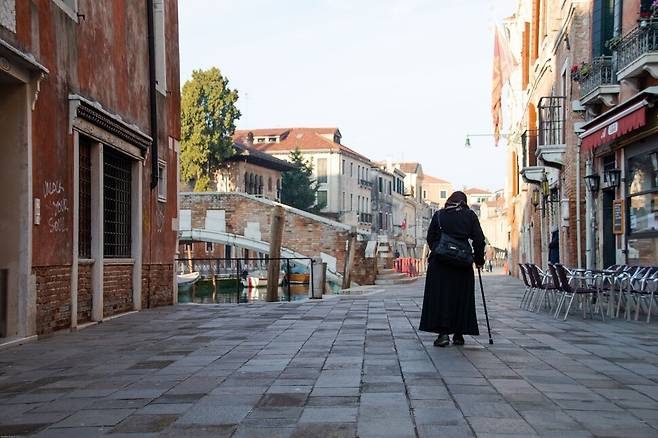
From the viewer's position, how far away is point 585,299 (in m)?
12.9

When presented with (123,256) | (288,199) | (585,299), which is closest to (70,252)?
(123,256)

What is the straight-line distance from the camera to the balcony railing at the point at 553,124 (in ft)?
71.8

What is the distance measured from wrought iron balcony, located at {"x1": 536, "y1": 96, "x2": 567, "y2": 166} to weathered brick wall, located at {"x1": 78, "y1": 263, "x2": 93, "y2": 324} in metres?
13.7

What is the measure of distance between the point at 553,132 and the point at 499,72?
1579 centimetres

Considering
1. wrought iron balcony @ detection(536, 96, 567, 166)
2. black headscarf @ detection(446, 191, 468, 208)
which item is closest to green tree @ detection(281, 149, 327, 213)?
wrought iron balcony @ detection(536, 96, 567, 166)

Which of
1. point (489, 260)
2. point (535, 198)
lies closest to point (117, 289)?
point (535, 198)

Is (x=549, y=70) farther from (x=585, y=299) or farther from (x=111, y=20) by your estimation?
(x=111, y=20)

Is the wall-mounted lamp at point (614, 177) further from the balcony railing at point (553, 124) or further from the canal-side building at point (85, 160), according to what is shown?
the canal-side building at point (85, 160)

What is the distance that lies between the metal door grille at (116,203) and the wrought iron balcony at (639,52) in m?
8.99

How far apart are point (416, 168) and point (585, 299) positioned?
325ft

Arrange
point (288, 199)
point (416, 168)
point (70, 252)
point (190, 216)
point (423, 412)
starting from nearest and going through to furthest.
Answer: point (423, 412) < point (70, 252) < point (190, 216) < point (288, 199) < point (416, 168)

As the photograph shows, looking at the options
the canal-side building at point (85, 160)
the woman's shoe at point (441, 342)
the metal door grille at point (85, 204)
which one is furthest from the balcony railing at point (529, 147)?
the woman's shoe at point (441, 342)

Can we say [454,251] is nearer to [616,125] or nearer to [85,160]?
[85,160]

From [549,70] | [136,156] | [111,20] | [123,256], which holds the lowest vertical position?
[123,256]
